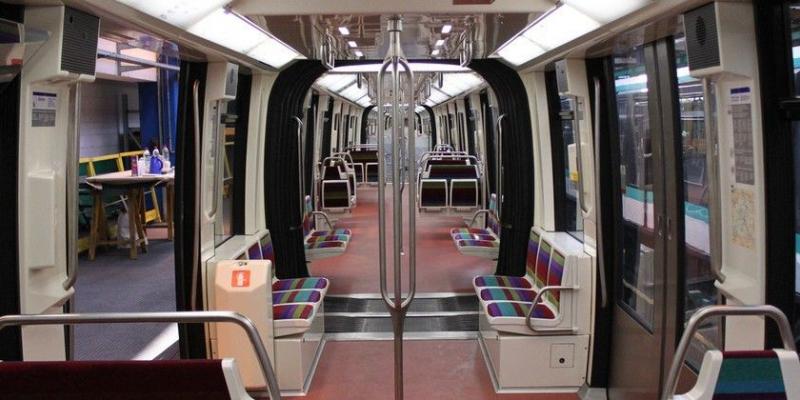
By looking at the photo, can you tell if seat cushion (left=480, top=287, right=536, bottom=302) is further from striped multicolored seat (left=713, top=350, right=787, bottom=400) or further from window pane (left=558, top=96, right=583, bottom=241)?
striped multicolored seat (left=713, top=350, right=787, bottom=400)

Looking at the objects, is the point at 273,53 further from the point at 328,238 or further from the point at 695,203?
the point at 695,203

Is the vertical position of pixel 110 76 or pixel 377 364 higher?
pixel 110 76

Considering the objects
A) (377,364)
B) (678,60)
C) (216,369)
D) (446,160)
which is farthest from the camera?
(446,160)

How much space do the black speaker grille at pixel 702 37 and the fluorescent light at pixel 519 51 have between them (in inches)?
71.4

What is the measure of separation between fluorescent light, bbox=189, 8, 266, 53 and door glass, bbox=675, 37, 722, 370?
7.79 feet

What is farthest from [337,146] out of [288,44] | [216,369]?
[216,369]

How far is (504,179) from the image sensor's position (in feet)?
22.1

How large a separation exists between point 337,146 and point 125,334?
12.2 metres

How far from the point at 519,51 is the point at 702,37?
2530 millimetres

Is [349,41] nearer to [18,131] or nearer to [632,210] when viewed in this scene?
[632,210]

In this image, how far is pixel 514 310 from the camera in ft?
17.4

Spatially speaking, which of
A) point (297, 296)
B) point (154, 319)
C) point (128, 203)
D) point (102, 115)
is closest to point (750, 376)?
point (154, 319)

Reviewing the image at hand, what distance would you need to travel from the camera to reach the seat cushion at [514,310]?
5.19 metres

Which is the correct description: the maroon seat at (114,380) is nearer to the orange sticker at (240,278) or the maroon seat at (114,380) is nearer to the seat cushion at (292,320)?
the orange sticker at (240,278)
